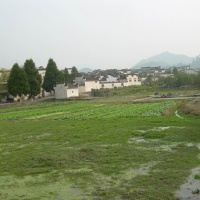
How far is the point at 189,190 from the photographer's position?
451 inches

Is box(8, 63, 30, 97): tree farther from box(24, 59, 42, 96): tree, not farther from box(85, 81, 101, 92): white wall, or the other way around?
box(85, 81, 101, 92): white wall

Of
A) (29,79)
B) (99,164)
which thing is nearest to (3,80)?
(29,79)

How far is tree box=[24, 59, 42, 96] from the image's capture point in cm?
6278

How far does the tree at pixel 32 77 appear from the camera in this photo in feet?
206

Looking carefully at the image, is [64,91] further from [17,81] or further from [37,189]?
[37,189]

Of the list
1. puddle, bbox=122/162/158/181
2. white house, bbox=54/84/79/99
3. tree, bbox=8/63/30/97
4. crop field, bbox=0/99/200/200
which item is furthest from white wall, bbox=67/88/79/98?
puddle, bbox=122/162/158/181

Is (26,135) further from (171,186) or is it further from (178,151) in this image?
(171,186)

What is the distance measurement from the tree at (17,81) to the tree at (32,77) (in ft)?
9.68

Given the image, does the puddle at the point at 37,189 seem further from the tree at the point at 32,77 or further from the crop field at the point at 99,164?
the tree at the point at 32,77

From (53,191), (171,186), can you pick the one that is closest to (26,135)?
(53,191)

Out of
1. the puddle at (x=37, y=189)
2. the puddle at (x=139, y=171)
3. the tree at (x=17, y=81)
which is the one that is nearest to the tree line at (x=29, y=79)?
the tree at (x=17, y=81)

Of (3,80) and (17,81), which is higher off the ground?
(3,80)

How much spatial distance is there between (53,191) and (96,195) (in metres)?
1.68

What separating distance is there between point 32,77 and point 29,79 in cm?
66
